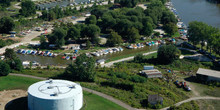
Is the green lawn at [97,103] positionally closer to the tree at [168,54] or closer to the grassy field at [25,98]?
the grassy field at [25,98]

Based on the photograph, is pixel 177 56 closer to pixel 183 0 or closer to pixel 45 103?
pixel 45 103

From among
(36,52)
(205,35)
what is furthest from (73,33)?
(205,35)

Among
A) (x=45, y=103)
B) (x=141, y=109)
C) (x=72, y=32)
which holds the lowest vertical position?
(x=141, y=109)

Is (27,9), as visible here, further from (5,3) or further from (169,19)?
(169,19)

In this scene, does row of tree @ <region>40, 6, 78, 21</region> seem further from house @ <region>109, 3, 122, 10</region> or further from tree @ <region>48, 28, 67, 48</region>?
tree @ <region>48, 28, 67, 48</region>

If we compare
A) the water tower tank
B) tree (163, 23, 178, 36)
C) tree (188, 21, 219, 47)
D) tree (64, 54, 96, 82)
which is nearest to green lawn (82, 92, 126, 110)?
the water tower tank

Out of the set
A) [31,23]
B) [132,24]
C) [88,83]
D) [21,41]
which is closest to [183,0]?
[132,24]
